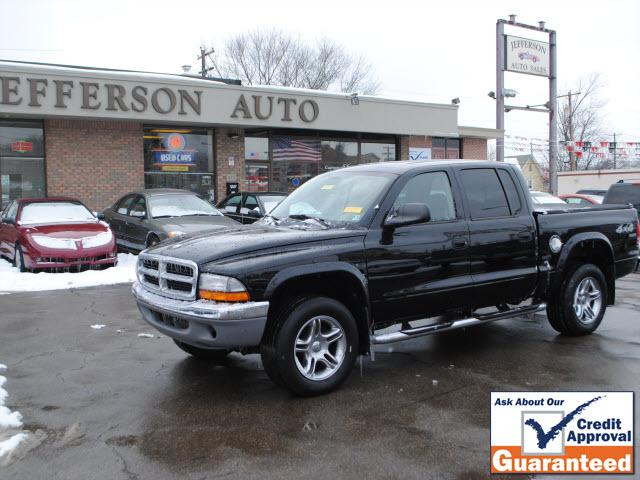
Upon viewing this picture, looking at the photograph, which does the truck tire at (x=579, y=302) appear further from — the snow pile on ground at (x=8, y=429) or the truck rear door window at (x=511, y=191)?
the snow pile on ground at (x=8, y=429)

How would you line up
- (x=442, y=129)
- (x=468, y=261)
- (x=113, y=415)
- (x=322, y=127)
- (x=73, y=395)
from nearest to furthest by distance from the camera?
(x=113, y=415), (x=73, y=395), (x=468, y=261), (x=322, y=127), (x=442, y=129)

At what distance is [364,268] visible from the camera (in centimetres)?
495

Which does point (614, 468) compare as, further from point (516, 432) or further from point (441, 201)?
point (441, 201)

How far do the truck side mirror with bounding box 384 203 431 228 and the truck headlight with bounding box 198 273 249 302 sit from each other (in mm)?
1372

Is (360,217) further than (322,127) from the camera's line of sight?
No

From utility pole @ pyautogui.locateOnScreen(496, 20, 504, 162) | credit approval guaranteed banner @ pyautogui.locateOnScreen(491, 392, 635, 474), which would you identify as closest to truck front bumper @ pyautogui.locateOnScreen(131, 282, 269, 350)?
credit approval guaranteed banner @ pyautogui.locateOnScreen(491, 392, 635, 474)

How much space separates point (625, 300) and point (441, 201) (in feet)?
16.3

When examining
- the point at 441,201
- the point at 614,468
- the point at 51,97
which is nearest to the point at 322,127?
the point at 51,97

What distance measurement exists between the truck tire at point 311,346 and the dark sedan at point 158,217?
697 cm

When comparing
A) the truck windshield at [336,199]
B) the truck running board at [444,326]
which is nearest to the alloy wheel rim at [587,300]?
the truck running board at [444,326]

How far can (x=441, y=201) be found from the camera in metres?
5.62

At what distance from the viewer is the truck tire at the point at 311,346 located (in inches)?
179

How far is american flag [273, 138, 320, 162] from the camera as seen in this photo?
66.1 ft

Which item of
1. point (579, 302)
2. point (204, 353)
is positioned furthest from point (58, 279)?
point (579, 302)
